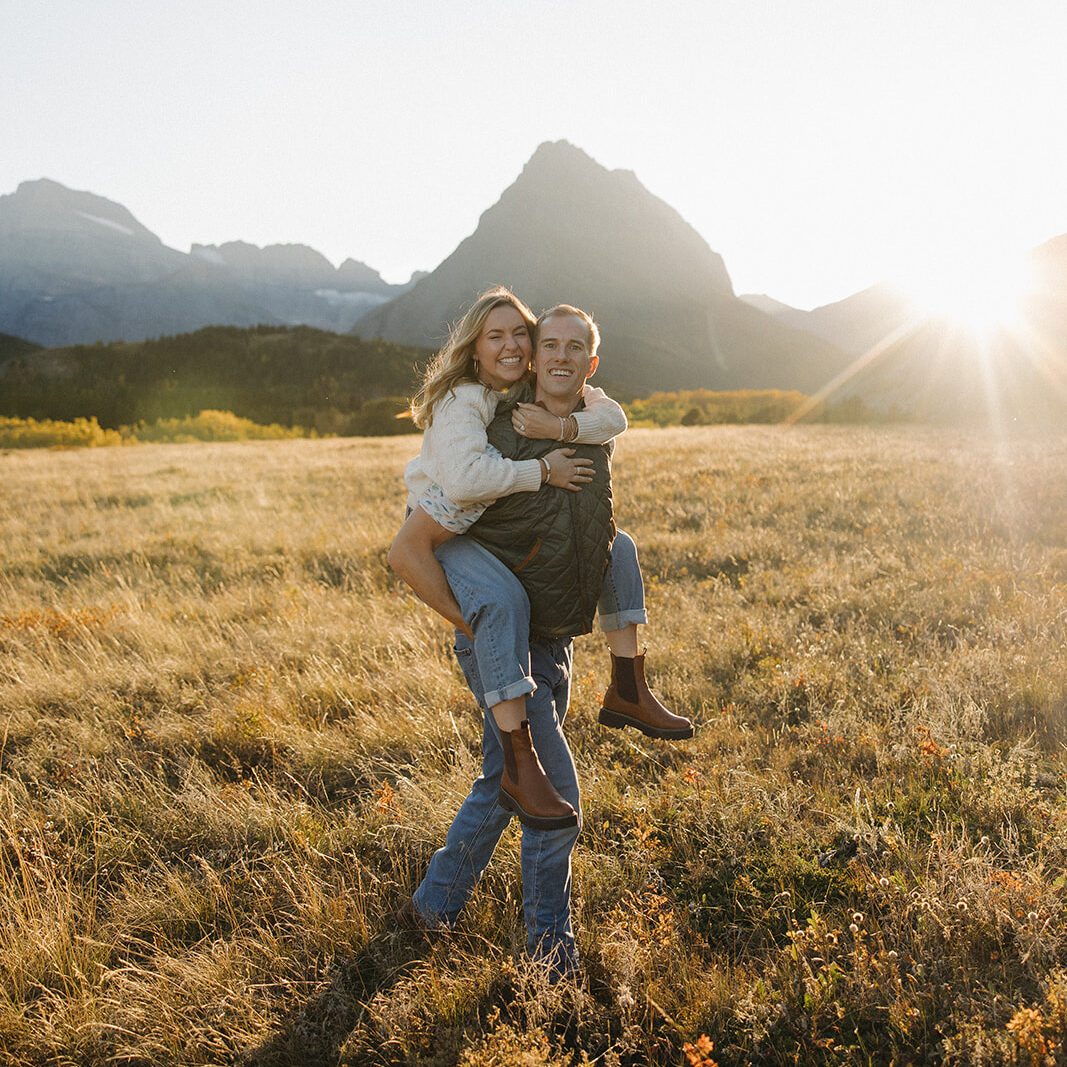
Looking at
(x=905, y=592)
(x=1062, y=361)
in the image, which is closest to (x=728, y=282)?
(x=1062, y=361)

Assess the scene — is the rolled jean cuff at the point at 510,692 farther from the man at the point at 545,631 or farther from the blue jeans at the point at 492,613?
the man at the point at 545,631

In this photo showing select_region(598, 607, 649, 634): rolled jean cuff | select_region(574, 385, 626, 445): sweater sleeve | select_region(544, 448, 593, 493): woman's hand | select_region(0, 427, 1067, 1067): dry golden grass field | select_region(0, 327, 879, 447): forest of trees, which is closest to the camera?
select_region(0, 427, 1067, 1067): dry golden grass field

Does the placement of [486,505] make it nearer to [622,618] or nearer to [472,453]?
[472,453]

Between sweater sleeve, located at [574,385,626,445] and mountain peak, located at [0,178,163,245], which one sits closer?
sweater sleeve, located at [574,385,626,445]

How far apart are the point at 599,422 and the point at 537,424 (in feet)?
0.94

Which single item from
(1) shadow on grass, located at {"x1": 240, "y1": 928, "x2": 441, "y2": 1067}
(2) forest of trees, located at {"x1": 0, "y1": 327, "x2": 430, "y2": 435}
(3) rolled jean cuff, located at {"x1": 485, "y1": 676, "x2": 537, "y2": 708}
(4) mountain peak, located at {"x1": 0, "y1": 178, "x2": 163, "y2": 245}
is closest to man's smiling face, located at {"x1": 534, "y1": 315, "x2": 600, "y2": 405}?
(3) rolled jean cuff, located at {"x1": 485, "y1": 676, "x2": 537, "y2": 708}

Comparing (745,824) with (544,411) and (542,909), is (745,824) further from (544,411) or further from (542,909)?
(544,411)

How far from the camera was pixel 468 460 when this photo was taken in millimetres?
2273

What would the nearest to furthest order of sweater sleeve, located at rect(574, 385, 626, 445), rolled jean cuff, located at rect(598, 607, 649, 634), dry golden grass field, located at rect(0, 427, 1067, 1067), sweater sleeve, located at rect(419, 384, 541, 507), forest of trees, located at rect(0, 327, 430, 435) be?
dry golden grass field, located at rect(0, 427, 1067, 1067) < sweater sleeve, located at rect(419, 384, 541, 507) < sweater sleeve, located at rect(574, 385, 626, 445) < rolled jean cuff, located at rect(598, 607, 649, 634) < forest of trees, located at rect(0, 327, 430, 435)

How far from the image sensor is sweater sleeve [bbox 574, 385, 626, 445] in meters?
2.53

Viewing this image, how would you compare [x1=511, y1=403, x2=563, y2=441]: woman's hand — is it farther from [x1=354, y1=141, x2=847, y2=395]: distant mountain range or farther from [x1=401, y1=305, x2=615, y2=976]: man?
[x1=354, y1=141, x2=847, y2=395]: distant mountain range

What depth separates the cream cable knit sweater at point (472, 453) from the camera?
7.46 feet

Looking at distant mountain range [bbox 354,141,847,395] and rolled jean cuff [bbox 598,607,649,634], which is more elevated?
distant mountain range [bbox 354,141,847,395]

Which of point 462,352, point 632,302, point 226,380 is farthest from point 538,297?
point 462,352
